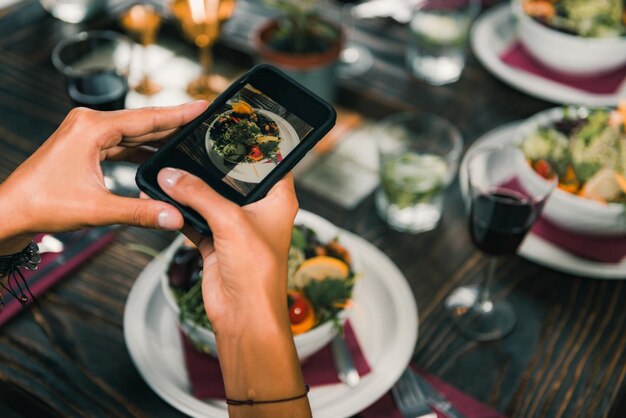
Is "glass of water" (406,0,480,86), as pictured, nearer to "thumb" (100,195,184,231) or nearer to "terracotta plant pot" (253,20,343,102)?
"terracotta plant pot" (253,20,343,102)

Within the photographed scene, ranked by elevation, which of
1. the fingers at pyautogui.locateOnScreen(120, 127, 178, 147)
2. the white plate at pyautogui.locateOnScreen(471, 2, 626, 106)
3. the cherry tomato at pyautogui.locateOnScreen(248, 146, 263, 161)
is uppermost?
the cherry tomato at pyautogui.locateOnScreen(248, 146, 263, 161)

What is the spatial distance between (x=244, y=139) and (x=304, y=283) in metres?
0.27

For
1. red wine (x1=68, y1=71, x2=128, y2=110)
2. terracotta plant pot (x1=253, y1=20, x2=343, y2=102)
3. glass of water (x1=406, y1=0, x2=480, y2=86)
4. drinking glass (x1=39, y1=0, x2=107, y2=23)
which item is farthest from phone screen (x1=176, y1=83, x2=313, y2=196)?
drinking glass (x1=39, y1=0, x2=107, y2=23)

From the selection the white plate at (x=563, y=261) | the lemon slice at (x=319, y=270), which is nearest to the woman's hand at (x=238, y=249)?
the lemon slice at (x=319, y=270)

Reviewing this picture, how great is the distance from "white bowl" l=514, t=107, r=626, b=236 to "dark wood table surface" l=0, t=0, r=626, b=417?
0.09 metres

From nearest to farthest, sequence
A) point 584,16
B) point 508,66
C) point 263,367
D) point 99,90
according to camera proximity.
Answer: point 263,367, point 99,90, point 584,16, point 508,66

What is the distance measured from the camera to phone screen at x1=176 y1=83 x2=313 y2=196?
2.59 feet

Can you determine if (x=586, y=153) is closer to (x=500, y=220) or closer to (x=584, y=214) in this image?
(x=584, y=214)

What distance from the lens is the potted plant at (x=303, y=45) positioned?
4.89 ft

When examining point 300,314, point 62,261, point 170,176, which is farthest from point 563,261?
point 62,261

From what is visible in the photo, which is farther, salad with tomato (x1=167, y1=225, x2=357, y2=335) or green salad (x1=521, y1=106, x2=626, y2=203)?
green salad (x1=521, y1=106, x2=626, y2=203)

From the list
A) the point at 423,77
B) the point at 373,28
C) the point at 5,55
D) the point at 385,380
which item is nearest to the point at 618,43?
the point at 423,77

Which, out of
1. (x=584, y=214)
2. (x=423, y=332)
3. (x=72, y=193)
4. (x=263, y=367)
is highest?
(x=72, y=193)

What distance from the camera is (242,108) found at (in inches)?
32.0
